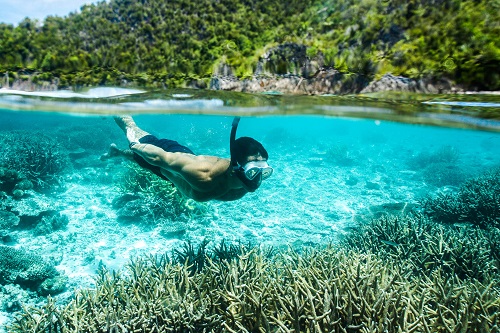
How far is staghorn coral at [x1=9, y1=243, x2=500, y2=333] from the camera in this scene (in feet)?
12.5

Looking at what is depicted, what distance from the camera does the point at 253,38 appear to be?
5812mm

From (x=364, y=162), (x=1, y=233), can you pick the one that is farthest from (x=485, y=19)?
(x=364, y=162)

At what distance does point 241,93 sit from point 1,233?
9.57m

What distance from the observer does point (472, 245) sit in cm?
695

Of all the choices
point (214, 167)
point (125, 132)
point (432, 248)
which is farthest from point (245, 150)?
point (432, 248)

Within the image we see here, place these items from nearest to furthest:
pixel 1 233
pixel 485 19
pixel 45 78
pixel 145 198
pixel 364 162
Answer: pixel 485 19
pixel 45 78
pixel 1 233
pixel 145 198
pixel 364 162

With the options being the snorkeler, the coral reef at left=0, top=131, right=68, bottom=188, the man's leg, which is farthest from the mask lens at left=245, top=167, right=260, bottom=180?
the coral reef at left=0, top=131, right=68, bottom=188

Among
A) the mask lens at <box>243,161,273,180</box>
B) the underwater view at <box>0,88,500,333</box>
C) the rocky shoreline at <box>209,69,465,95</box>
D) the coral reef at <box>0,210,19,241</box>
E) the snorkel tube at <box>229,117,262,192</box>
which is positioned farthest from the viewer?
the coral reef at <box>0,210,19,241</box>

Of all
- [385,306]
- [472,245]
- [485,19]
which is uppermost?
[485,19]

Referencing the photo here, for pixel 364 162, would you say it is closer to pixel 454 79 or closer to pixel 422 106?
pixel 422 106

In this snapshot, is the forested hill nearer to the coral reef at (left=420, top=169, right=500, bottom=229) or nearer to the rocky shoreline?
the rocky shoreline

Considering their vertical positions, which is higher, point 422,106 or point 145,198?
point 422,106

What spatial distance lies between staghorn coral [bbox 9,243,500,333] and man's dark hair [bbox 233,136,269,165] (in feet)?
6.66

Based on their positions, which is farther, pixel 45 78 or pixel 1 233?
pixel 1 233
